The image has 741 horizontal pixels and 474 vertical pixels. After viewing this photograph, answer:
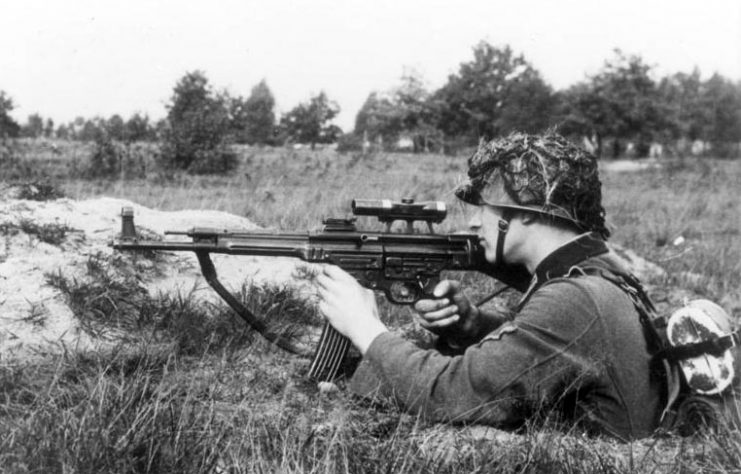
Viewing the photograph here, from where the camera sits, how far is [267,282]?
19.8 feet

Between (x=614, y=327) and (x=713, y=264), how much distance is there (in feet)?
22.3

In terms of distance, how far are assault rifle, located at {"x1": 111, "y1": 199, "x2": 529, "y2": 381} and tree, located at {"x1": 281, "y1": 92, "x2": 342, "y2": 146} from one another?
57707 millimetres

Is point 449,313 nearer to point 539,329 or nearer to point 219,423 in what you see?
point 539,329

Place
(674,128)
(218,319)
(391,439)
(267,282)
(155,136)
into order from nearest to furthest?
(391,439) → (218,319) → (267,282) → (155,136) → (674,128)

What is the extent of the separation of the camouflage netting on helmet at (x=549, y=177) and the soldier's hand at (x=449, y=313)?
2.45 feet

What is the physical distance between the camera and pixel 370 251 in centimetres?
429

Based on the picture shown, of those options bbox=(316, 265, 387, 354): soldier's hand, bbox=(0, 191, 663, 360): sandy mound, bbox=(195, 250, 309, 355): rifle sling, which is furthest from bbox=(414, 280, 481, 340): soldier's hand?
bbox=(0, 191, 663, 360): sandy mound

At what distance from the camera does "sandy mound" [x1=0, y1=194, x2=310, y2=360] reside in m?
4.82

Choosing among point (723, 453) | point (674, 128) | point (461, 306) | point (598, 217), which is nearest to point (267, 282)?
point (461, 306)

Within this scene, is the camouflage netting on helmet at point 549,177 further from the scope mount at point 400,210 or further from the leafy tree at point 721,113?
the leafy tree at point 721,113

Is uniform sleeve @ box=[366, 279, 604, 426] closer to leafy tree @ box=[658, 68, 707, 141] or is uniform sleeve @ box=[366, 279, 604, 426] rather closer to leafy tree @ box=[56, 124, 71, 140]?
leafy tree @ box=[56, 124, 71, 140]

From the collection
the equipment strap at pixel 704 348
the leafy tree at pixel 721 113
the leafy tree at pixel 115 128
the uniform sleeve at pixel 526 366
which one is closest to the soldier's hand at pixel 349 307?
the uniform sleeve at pixel 526 366

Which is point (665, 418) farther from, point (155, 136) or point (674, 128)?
point (674, 128)

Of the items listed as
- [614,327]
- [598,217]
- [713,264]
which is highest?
[598,217]
